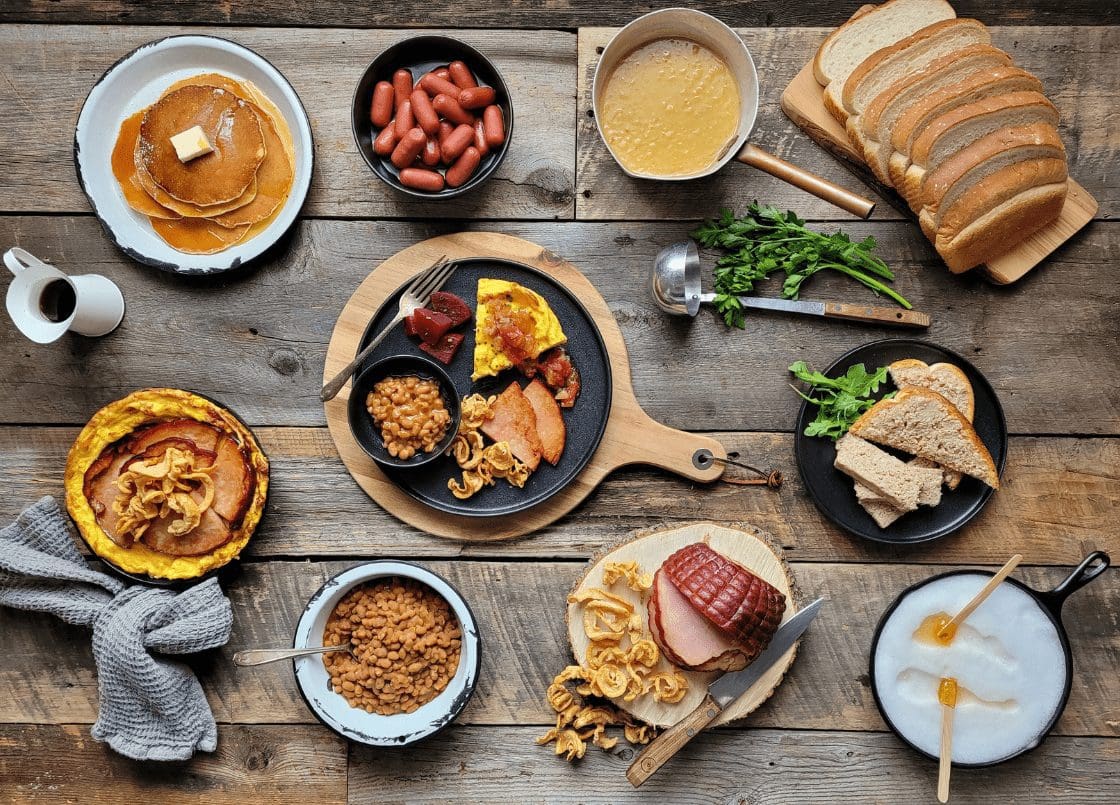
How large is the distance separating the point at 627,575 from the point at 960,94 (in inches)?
68.7

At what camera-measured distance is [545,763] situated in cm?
263

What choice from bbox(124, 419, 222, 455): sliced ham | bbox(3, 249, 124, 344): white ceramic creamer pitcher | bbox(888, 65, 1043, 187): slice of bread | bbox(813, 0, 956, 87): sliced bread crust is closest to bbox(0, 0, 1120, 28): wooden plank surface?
bbox(813, 0, 956, 87): sliced bread crust

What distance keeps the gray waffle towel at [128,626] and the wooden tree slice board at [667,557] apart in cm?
112

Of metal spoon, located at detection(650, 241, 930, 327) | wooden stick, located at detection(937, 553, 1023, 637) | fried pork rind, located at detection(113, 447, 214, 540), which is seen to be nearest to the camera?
wooden stick, located at detection(937, 553, 1023, 637)

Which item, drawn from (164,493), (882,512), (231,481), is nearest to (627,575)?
(882,512)

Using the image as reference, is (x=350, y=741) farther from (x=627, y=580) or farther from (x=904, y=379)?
(x=904, y=379)

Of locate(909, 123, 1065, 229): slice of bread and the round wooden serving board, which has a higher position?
locate(909, 123, 1065, 229): slice of bread

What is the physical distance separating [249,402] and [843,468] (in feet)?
6.27

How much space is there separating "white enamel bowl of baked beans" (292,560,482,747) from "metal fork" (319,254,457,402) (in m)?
0.57

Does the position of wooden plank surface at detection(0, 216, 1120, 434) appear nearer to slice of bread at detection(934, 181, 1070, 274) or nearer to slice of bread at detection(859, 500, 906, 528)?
slice of bread at detection(934, 181, 1070, 274)

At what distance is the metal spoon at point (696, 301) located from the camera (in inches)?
99.1

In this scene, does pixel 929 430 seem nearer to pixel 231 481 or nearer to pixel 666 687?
pixel 666 687

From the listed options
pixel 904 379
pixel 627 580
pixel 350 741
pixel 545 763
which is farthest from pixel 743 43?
pixel 350 741

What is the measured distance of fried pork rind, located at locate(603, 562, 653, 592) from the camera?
8.11ft
